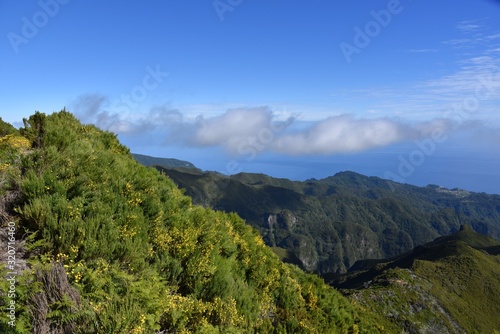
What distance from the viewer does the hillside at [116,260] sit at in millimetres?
5512

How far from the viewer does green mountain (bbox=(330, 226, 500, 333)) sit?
61.9m

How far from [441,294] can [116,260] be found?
96196 mm

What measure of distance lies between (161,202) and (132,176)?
143cm

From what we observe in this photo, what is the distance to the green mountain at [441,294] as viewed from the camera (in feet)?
203

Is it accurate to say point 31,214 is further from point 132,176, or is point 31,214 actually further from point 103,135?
point 103,135

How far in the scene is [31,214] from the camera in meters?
7.27

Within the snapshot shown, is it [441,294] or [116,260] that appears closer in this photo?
[116,260]

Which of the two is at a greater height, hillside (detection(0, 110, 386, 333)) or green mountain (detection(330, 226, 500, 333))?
hillside (detection(0, 110, 386, 333))

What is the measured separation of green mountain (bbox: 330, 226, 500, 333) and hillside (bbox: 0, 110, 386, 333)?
49.5 m

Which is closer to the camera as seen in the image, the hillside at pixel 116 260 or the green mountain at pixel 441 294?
the hillside at pixel 116 260

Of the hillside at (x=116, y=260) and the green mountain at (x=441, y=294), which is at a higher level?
the hillside at (x=116, y=260)

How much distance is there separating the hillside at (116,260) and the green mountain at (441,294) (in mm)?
49465

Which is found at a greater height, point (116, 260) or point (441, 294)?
point (116, 260)

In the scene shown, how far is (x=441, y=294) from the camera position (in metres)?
80.4
